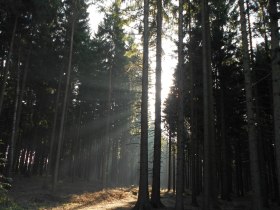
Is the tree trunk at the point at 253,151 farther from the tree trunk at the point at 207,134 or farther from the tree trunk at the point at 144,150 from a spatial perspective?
the tree trunk at the point at 144,150

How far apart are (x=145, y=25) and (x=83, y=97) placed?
2215 cm

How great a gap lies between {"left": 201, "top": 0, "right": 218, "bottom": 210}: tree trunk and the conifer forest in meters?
0.05

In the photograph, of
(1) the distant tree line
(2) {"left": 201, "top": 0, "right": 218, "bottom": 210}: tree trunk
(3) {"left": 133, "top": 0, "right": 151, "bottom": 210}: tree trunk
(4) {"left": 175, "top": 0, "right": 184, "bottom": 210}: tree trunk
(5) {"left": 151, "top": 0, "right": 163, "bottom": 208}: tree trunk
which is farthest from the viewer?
(1) the distant tree line

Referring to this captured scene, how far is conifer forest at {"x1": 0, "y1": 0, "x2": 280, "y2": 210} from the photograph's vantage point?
13.8m

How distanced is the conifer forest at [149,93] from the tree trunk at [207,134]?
2.1 inches

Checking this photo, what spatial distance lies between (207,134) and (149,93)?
669 centimetres

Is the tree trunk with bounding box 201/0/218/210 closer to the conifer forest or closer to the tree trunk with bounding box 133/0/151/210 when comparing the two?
the conifer forest

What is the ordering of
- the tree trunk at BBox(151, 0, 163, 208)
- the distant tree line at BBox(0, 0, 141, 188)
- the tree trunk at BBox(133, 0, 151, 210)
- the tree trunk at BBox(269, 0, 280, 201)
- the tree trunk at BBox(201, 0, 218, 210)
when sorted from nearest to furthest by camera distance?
1. the tree trunk at BBox(269, 0, 280, 201)
2. the tree trunk at BBox(133, 0, 151, 210)
3. the tree trunk at BBox(201, 0, 218, 210)
4. the tree trunk at BBox(151, 0, 163, 208)
5. the distant tree line at BBox(0, 0, 141, 188)

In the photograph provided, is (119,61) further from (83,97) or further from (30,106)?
(30,106)

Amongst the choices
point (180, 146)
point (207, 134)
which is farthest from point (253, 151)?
point (207, 134)

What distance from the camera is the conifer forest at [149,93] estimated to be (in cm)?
1380

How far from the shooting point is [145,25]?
15.7 metres

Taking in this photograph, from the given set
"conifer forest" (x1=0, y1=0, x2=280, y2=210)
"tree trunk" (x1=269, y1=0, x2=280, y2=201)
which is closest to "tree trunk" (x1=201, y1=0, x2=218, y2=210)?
"conifer forest" (x1=0, y1=0, x2=280, y2=210)

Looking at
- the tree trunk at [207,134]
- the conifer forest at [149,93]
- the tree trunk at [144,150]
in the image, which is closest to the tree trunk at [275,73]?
the conifer forest at [149,93]
